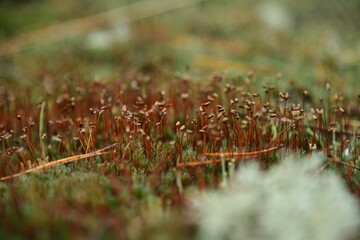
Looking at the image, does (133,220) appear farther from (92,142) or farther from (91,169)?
(92,142)

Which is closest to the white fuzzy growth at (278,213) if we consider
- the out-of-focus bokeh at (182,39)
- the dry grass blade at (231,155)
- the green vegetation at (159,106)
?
the green vegetation at (159,106)

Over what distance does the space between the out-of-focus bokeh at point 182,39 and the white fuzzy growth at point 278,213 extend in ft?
8.13

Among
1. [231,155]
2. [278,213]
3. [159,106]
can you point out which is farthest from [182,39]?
[278,213]

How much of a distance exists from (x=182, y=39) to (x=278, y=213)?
5.13m

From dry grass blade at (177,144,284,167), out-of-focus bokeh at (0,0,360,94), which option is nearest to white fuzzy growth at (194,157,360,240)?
dry grass blade at (177,144,284,167)

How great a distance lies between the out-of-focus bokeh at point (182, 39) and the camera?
5234mm

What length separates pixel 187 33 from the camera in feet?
22.4

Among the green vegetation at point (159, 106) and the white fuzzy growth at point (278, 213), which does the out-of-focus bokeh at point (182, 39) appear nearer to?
the green vegetation at point (159, 106)

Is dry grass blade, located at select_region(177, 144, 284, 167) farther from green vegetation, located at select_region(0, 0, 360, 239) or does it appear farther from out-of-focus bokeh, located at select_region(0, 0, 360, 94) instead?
out-of-focus bokeh, located at select_region(0, 0, 360, 94)

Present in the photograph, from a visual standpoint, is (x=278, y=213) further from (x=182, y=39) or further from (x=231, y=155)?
(x=182, y=39)

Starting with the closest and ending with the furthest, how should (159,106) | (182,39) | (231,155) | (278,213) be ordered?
1. (278,213)
2. (231,155)
3. (159,106)
4. (182,39)

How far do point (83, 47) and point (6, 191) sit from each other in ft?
13.0

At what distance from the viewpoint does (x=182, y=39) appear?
6484 millimetres

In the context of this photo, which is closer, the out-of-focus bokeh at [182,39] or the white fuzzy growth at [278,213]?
the white fuzzy growth at [278,213]
